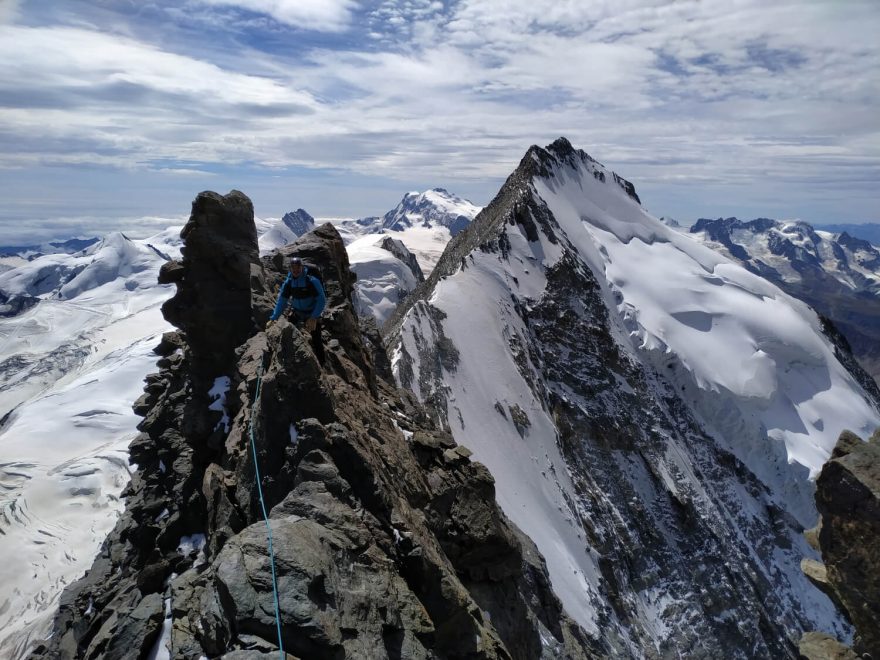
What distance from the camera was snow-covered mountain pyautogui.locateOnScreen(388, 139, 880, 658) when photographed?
45344 mm

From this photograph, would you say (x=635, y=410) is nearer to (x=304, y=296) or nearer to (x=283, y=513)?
(x=304, y=296)

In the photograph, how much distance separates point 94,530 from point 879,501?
103442 mm

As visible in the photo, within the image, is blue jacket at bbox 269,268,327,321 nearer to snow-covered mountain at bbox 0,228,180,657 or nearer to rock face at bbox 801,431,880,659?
rock face at bbox 801,431,880,659

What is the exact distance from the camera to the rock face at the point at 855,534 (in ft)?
55.2

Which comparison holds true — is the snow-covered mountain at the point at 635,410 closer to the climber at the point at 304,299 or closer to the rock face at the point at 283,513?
the rock face at the point at 283,513

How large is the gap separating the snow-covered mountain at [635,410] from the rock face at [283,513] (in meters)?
18.3

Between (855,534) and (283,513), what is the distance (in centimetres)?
1691

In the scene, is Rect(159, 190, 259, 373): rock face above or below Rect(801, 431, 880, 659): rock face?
above

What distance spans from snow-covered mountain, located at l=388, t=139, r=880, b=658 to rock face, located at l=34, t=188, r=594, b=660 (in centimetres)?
1834

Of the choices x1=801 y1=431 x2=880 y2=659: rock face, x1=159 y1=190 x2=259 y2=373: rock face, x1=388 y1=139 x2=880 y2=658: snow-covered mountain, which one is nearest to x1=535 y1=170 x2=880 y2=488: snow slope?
x1=388 y1=139 x2=880 y2=658: snow-covered mountain

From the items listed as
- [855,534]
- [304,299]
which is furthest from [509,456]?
[304,299]

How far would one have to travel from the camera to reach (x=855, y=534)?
17422 mm

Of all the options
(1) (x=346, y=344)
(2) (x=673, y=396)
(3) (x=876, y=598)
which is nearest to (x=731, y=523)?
(2) (x=673, y=396)

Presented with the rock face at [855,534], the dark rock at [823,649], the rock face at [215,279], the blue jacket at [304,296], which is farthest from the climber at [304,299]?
the dark rock at [823,649]
